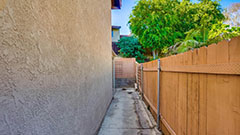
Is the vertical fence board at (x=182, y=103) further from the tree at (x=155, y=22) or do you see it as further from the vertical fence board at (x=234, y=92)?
the tree at (x=155, y=22)

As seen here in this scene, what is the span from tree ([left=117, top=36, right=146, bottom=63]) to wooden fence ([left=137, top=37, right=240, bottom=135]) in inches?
521

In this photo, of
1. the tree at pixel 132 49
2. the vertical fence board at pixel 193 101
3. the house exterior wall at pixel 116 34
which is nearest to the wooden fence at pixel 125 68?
the tree at pixel 132 49

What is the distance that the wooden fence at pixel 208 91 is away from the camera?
91 centimetres

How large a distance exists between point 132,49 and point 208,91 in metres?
14.3

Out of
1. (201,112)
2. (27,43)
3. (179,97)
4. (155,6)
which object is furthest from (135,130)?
(155,6)

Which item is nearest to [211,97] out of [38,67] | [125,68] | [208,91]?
[208,91]

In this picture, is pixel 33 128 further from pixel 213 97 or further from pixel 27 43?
pixel 213 97

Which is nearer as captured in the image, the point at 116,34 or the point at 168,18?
the point at 168,18

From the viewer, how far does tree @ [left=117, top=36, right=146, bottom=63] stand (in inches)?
594

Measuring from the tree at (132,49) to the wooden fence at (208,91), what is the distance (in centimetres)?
1324

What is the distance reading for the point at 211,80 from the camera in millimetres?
→ 1140

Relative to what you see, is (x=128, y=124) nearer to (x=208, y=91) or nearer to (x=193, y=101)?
(x=193, y=101)

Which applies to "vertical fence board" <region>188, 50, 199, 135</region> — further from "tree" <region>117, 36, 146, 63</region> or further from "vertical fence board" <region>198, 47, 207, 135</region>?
"tree" <region>117, 36, 146, 63</region>

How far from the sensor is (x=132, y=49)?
15227mm
